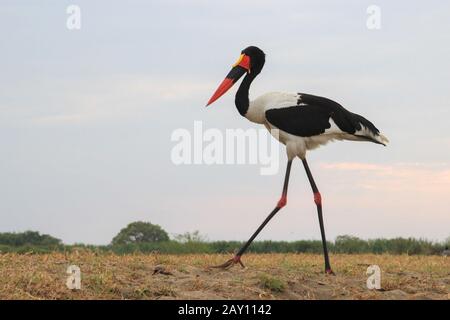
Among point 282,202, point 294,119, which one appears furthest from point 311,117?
point 282,202

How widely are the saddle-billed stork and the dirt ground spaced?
0.63 meters

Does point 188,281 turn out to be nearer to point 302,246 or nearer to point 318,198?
point 318,198

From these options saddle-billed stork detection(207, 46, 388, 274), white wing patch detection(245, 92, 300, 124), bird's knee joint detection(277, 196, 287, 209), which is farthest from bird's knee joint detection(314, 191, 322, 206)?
white wing patch detection(245, 92, 300, 124)

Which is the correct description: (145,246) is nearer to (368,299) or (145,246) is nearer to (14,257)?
(14,257)

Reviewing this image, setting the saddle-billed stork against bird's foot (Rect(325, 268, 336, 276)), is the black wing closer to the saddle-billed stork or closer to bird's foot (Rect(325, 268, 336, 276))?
the saddle-billed stork

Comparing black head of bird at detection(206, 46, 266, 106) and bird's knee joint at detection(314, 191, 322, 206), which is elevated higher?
black head of bird at detection(206, 46, 266, 106)

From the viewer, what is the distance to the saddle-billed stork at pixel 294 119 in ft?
34.7

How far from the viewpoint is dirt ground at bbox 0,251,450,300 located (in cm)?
855

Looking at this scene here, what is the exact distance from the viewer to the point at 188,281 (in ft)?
29.9

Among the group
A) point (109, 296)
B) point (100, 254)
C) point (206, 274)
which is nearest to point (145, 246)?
point (100, 254)

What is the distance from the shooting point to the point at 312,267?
36.8 ft

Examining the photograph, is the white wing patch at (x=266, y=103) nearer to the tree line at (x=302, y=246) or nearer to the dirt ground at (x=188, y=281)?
the dirt ground at (x=188, y=281)
